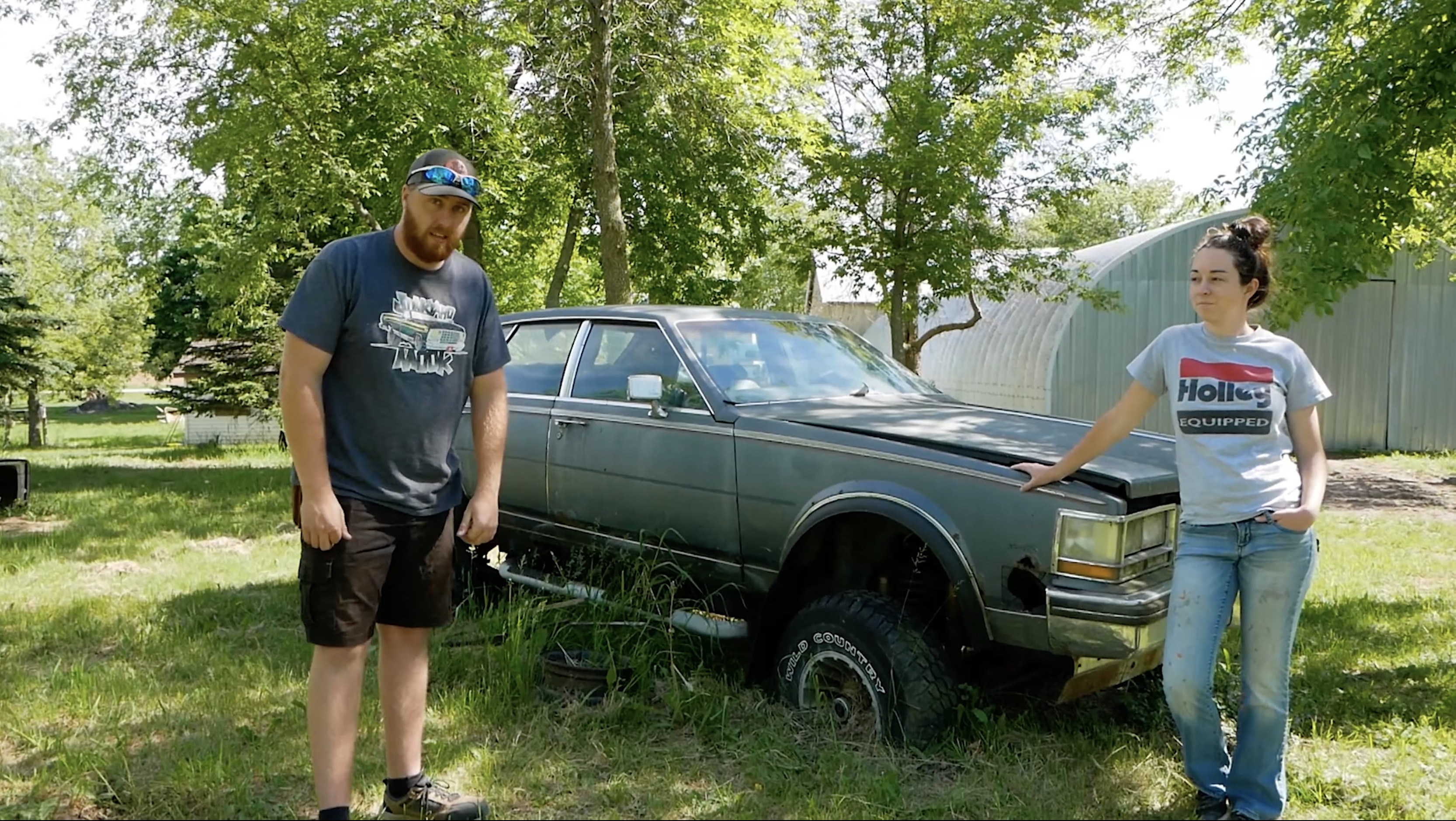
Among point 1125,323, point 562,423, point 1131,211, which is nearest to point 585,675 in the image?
point 562,423

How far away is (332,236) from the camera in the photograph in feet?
72.1

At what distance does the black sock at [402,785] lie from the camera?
3.47m

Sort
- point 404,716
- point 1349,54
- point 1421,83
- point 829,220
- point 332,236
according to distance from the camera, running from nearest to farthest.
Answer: point 404,716, point 1421,83, point 1349,54, point 829,220, point 332,236

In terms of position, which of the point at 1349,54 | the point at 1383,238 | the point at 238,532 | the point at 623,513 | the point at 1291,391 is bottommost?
the point at 238,532

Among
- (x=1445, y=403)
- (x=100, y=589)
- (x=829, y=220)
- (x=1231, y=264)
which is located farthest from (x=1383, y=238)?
(x=1445, y=403)

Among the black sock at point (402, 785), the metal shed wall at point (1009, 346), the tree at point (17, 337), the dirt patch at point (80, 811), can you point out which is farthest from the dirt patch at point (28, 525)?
the metal shed wall at point (1009, 346)

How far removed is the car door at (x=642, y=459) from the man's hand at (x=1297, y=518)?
2.15 meters

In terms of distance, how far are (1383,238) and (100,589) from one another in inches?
363

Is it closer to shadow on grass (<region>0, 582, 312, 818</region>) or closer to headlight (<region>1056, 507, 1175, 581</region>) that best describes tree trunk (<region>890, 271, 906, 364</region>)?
shadow on grass (<region>0, 582, 312, 818</region>)

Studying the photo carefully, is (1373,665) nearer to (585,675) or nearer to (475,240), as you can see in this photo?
(585,675)

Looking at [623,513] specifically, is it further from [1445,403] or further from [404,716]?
[1445,403]

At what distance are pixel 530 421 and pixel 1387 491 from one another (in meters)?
12.0

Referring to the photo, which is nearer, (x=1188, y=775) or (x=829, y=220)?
(x=1188, y=775)

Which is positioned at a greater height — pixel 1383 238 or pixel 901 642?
pixel 1383 238
